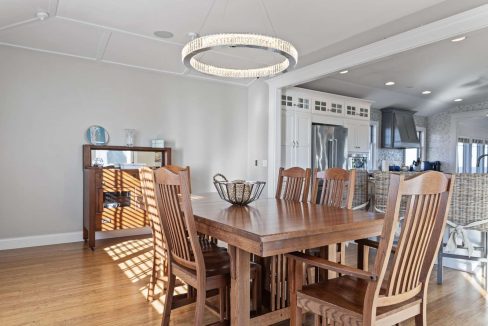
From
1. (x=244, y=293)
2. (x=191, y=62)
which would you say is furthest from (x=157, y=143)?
(x=244, y=293)

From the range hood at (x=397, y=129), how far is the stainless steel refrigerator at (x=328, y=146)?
1960mm

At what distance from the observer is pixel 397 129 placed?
23.7 ft

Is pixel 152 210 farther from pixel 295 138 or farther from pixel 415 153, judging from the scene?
pixel 415 153

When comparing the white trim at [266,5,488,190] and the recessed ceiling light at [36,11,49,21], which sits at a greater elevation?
the recessed ceiling light at [36,11,49,21]

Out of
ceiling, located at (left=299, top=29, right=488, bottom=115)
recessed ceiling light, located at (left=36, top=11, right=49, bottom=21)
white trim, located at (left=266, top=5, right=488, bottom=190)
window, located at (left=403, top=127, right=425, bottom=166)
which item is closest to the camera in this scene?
white trim, located at (left=266, top=5, right=488, bottom=190)

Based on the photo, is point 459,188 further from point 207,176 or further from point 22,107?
point 22,107

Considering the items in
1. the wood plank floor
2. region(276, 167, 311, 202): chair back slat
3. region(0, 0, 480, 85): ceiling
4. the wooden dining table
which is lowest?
the wood plank floor

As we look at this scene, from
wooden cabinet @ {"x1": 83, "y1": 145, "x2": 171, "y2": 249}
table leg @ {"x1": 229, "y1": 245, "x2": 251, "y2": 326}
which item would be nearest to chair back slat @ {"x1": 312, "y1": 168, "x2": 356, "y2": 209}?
table leg @ {"x1": 229, "y1": 245, "x2": 251, "y2": 326}

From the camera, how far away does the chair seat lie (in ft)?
4.57

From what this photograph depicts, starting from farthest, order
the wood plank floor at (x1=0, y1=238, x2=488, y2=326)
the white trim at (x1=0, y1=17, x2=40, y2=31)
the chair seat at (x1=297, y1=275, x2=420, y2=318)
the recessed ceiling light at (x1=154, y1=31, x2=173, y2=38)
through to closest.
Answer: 1. the recessed ceiling light at (x1=154, y1=31, x2=173, y2=38)
2. the white trim at (x1=0, y1=17, x2=40, y2=31)
3. the wood plank floor at (x1=0, y1=238, x2=488, y2=326)
4. the chair seat at (x1=297, y1=275, x2=420, y2=318)

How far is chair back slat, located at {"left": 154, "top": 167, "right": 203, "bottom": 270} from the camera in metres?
1.69

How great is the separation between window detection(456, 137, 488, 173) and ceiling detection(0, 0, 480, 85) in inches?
219

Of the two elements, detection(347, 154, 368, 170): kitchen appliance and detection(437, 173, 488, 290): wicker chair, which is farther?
detection(347, 154, 368, 170): kitchen appliance

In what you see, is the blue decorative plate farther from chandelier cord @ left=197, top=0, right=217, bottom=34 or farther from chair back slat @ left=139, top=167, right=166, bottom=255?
chair back slat @ left=139, top=167, right=166, bottom=255
